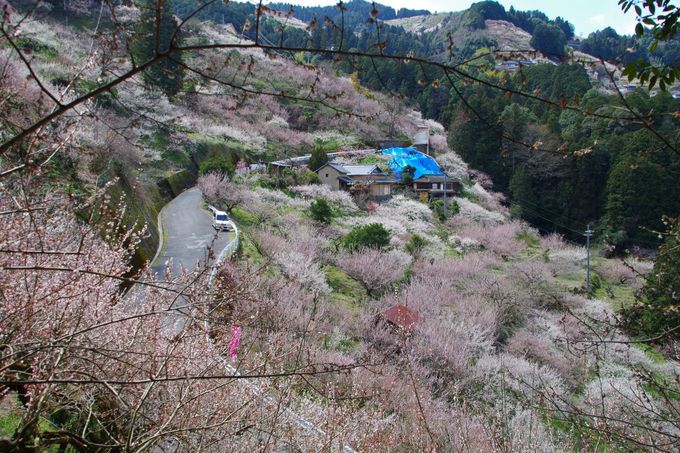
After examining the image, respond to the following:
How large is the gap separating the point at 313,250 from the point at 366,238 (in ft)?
8.03

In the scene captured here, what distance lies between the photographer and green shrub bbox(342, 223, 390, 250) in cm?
1858

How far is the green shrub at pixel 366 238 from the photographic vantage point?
1858 cm

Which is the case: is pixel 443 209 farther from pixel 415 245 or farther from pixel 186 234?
pixel 186 234

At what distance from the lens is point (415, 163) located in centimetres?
3400

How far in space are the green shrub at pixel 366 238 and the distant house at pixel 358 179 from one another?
32.4ft

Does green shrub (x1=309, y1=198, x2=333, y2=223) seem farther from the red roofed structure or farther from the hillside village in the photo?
the red roofed structure

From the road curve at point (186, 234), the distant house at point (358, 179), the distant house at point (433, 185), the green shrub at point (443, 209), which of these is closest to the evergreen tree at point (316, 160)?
the distant house at point (358, 179)

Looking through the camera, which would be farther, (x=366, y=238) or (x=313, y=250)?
(x=366, y=238)

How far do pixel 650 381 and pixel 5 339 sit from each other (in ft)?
13.6

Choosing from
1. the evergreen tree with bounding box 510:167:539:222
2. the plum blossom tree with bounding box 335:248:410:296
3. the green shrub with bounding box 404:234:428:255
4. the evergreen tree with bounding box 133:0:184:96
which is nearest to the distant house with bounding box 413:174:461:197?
the evergreen tree with bounding box 510:167:539:222

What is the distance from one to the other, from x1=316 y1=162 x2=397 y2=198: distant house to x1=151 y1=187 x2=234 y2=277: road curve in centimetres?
972

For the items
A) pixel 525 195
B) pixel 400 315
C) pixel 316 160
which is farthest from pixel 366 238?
pixel 525 195

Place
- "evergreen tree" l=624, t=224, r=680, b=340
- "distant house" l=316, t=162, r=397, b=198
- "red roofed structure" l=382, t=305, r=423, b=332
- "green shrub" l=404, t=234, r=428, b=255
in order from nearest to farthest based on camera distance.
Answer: "evergreen tree" l=624, t=224, r=680, b=340
"red roofed structure" l=382, t=305, r=423, b=332
"green shrub" l=404, t=234, r=428, b=255
"distant house" l=316, t=162, r=397, b=198

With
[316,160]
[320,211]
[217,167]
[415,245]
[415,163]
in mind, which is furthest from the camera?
[415,163]
